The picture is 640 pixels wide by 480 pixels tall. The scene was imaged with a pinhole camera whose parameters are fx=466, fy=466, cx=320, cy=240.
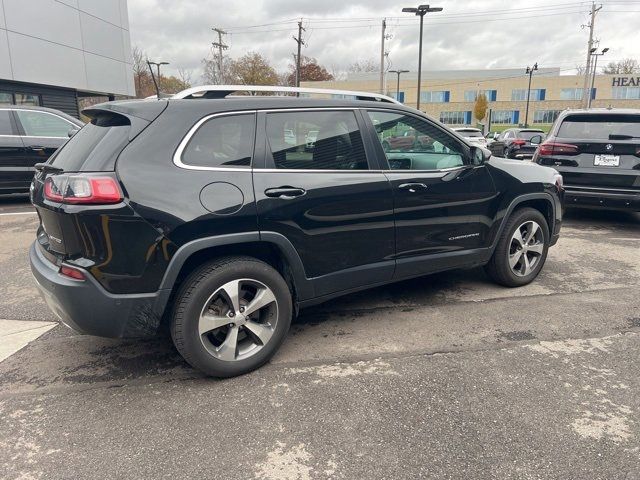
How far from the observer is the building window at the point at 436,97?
72750mm

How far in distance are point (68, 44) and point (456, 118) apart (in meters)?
64.0

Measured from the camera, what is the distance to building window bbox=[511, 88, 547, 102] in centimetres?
6918

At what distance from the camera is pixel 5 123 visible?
332 inches

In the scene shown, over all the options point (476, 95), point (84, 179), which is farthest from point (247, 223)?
point (476, 95)

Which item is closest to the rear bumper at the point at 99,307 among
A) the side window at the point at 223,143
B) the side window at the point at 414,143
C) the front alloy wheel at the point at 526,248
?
the side window at the point at 223,143

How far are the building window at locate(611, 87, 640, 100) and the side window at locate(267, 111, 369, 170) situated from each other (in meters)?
78.6

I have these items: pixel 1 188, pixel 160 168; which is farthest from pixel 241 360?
pixel 1 188

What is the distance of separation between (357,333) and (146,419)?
1664 mm

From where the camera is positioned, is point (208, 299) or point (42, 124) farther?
point (42, 124)

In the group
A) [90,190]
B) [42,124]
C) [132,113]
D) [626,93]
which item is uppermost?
[626,93]

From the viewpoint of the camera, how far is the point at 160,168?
8.75 ft

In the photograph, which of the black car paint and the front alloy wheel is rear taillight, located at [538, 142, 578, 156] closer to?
the front alloy wheel

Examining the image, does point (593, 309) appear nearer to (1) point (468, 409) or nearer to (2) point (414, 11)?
(1) point (468, 409)

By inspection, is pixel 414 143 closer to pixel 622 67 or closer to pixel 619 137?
pixel 619 137
